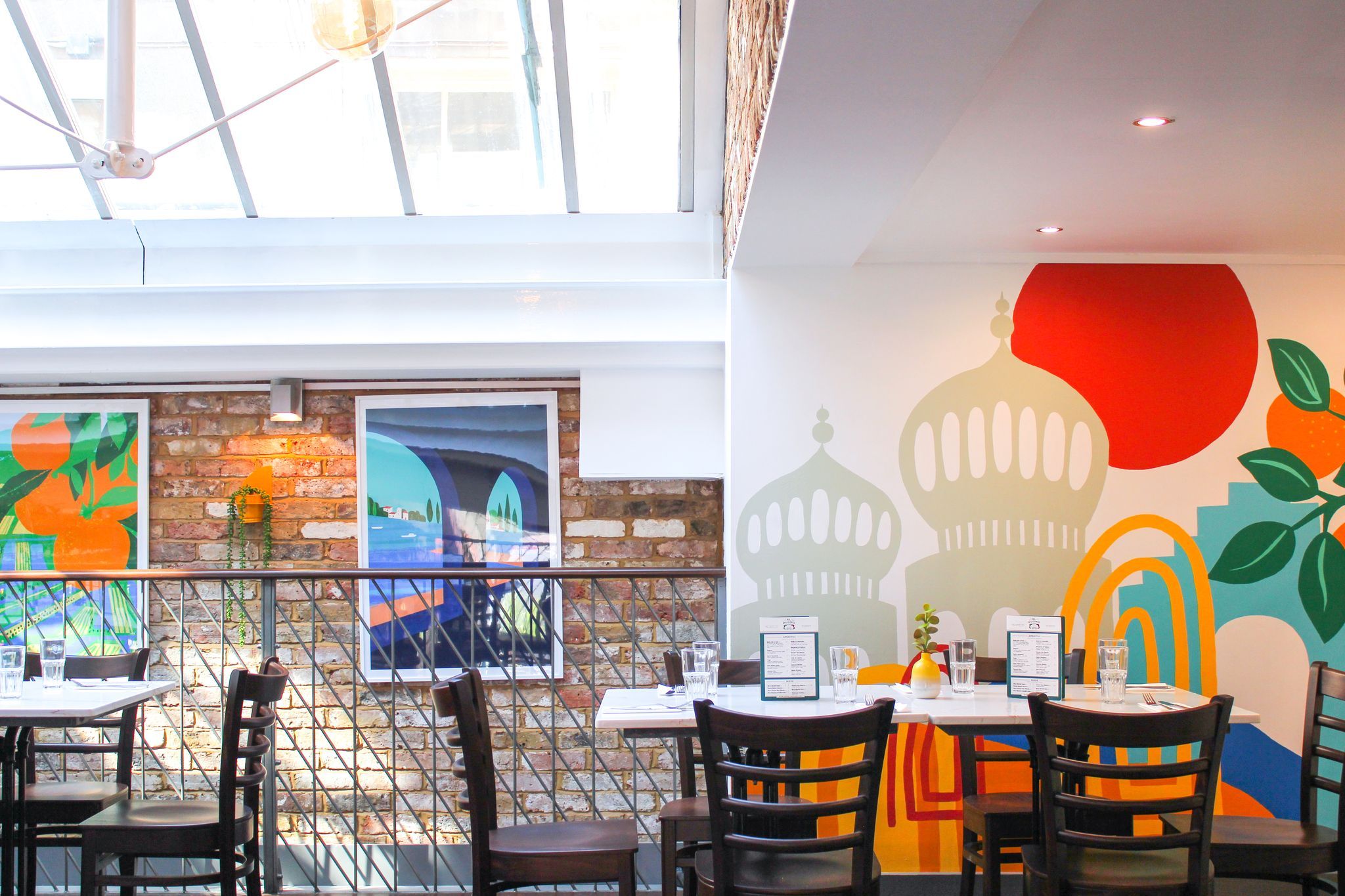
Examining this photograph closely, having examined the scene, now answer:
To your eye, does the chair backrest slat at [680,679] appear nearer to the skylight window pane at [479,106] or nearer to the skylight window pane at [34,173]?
the skylight window pane at [479,106]

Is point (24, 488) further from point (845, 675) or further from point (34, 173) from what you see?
point (845, 675)

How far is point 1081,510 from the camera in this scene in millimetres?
4246

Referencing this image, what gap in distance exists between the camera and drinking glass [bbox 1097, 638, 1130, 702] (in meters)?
3.20

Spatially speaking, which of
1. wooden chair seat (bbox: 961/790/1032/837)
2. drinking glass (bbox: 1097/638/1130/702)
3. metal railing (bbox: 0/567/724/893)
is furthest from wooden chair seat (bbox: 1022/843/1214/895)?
metal railing (bbox: 0/567/724/893)

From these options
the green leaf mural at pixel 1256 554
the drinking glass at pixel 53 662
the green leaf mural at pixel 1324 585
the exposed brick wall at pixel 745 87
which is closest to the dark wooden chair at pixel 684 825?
the exposed brick wall at pixel 745 87

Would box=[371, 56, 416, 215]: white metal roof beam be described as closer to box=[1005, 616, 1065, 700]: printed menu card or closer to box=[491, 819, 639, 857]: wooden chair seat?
box=[491, 819, 639, 857]: wooden chair seat

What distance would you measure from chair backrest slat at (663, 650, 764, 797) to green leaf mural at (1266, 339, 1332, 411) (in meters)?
2.41

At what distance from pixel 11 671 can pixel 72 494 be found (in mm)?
2211

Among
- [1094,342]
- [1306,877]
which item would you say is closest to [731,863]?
[1306,877]

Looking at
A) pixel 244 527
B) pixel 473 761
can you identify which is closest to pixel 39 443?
pixel 244 527

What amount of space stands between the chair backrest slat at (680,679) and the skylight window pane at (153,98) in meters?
2.93

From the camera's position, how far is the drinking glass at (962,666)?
130 inches

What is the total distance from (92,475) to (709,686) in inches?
151

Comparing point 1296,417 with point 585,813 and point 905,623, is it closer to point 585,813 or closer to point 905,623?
point 905,623
